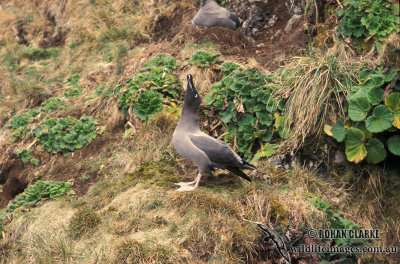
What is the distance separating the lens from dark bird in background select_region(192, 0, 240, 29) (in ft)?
22.1

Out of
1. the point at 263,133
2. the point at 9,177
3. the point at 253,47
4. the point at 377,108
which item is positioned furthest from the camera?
the point at 253,47

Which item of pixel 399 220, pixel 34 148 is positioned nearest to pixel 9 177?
pixel 34 148

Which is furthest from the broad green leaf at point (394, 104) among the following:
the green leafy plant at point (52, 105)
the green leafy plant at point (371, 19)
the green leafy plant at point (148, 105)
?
the green leafy plant at point (52, 105)

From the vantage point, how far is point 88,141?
6.05 metres

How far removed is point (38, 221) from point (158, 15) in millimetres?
4474

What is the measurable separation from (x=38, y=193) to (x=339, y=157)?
3.60 meters

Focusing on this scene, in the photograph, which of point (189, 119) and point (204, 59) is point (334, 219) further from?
point (204, 59)

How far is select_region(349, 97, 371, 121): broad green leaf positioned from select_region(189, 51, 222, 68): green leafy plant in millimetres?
2235

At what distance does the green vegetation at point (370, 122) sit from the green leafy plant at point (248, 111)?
2.44 feet

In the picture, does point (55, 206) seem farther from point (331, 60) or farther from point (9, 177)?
point (331, 60)

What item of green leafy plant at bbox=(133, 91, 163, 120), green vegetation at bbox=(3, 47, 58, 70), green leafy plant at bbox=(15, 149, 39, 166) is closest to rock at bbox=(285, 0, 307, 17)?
green leafy plant at bbox=(133, 91, 163, 120)

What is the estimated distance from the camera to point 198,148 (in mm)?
4121

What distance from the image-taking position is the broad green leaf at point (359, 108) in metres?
4.41

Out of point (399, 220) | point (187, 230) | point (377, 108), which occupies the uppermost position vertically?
point (377, 108)
